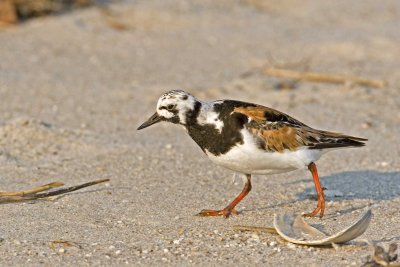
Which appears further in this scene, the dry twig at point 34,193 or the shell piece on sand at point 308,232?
the dry twig at point 34,193

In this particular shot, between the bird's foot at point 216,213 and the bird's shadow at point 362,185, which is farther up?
the bird's foot at point 216,213

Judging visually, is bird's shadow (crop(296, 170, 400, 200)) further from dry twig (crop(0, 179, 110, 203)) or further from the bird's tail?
dry twig (crop(0, 179, 110, 203))

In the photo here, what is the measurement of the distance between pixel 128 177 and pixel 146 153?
0.64m

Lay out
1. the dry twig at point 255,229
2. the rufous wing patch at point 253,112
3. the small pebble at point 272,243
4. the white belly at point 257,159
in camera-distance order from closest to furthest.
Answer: the small pebble at point 272,243 → the dry twig at point 255,229 → the white belly at point 257,159 → the rufous wing patch at point 253,112

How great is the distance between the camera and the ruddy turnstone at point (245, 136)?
195 inches

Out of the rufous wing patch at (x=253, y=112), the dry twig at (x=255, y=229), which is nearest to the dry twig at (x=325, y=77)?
the rufous wing patch at (x=253, y=112)

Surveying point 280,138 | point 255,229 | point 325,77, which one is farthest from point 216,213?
point 325,77

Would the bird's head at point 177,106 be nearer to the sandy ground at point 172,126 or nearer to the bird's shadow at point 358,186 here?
the sandy ground at point 172,126

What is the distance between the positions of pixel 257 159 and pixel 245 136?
6.1 inches

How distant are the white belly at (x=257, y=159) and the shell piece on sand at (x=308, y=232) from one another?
1.42 feet

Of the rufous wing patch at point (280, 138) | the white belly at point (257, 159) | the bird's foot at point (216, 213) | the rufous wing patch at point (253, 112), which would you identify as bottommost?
the bird's foot at point (216, 213)

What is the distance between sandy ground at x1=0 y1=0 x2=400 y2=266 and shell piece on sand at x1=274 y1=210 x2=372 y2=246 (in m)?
0.07

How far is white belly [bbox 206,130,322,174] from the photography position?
492 centimetres

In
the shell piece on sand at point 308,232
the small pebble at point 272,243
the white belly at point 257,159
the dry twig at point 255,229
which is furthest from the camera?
the white belly at point 257,159
